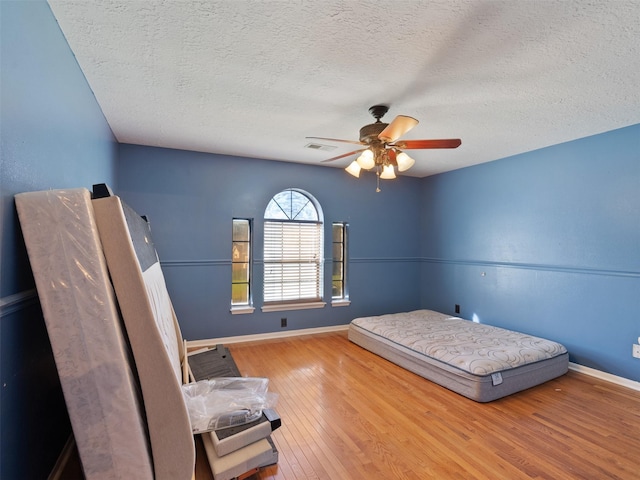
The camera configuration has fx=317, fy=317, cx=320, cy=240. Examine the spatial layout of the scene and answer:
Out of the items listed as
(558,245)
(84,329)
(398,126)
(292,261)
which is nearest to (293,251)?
(292,261)

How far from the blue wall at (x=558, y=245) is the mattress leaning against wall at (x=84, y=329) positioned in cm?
415

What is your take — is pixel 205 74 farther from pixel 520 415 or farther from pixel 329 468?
pixel 520 415

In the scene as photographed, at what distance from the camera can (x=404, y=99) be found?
99.5 inches

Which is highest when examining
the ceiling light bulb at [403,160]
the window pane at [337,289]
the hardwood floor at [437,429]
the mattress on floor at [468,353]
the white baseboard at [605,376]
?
the ceiling light bulb at [403,160]

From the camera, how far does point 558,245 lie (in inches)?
144

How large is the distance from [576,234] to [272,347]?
3780 millimetres

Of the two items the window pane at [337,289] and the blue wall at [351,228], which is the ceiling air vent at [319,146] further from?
the window pane at [337,289]

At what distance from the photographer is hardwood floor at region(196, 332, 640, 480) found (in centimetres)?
193

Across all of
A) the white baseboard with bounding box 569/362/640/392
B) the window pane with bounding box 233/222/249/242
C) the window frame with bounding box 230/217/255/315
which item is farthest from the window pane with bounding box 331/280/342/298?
the white baseboard with bounding box 569/362/640/392

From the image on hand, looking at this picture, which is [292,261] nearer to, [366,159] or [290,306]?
[290,306]

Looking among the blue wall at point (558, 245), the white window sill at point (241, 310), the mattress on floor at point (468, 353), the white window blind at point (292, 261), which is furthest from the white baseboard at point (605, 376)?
the white window sill at point (241, 310)

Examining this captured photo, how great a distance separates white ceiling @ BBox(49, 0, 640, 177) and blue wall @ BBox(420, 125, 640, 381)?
453mm

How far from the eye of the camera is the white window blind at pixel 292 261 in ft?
15.0

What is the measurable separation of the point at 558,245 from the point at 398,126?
2782 millimetres
